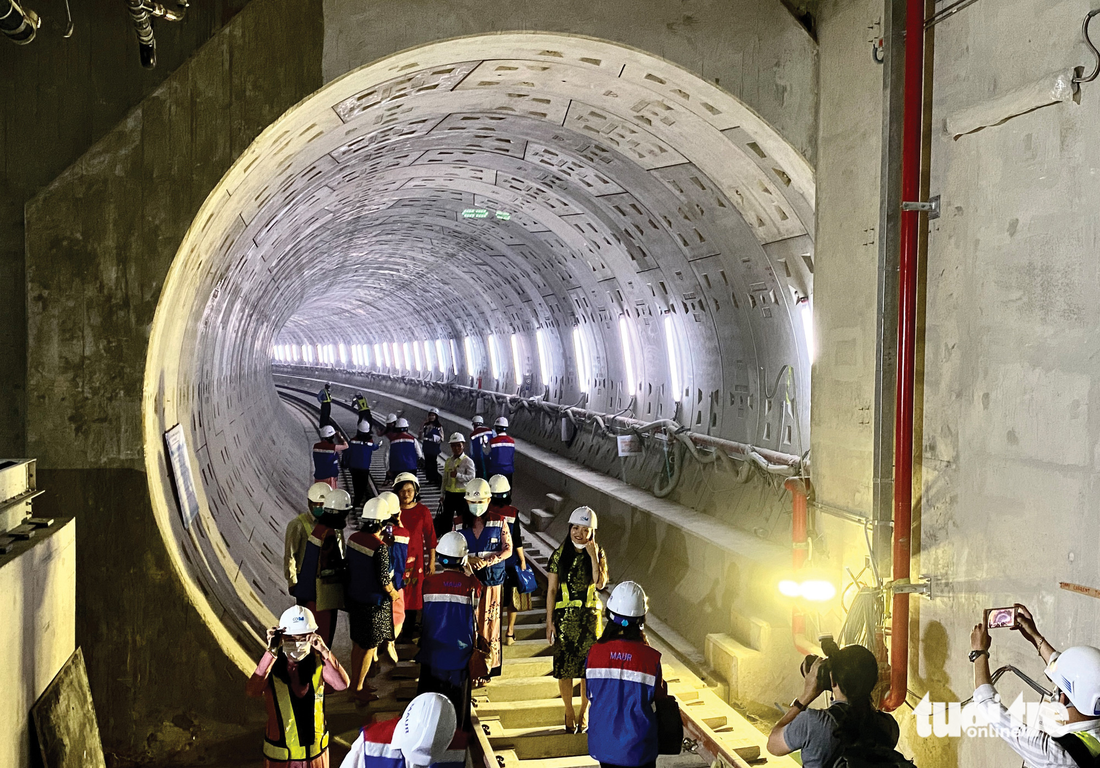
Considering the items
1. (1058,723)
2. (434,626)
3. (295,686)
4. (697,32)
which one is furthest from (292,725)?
(697,32)

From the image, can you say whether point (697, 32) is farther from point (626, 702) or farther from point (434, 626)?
point (626, 702)

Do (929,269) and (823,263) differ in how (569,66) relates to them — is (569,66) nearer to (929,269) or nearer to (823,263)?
(823,263)

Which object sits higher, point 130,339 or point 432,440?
point 130,339

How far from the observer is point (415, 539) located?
8.52 m

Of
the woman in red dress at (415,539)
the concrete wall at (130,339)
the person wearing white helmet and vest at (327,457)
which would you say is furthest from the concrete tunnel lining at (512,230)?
the woman in red dress at (415,539)

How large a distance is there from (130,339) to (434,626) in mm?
3002

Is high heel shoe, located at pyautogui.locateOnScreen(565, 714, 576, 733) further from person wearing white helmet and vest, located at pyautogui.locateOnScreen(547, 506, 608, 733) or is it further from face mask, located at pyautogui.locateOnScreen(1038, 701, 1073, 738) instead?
face mask, located at pyautogui.locateOnScreen(1038, 701, 1073, 738)

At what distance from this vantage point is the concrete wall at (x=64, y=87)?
7.07 metres

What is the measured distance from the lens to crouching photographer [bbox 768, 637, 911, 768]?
3961 millimetres

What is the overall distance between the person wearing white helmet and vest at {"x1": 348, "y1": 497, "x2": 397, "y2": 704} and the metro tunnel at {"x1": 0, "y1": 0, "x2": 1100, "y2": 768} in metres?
0.60

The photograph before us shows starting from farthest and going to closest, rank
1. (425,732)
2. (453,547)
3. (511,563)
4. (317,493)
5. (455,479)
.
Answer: (455,479)
(511,563)
(317,493)
(453,547)
(425,732)

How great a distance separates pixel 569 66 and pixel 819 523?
15.5 feet

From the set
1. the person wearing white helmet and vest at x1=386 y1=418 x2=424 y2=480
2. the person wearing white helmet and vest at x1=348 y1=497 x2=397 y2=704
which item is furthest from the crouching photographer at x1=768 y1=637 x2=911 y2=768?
the person wearing white helmet and vest at x1=386 y1=418 x2=424 y2=480

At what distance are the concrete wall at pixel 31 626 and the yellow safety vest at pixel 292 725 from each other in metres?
1.30
